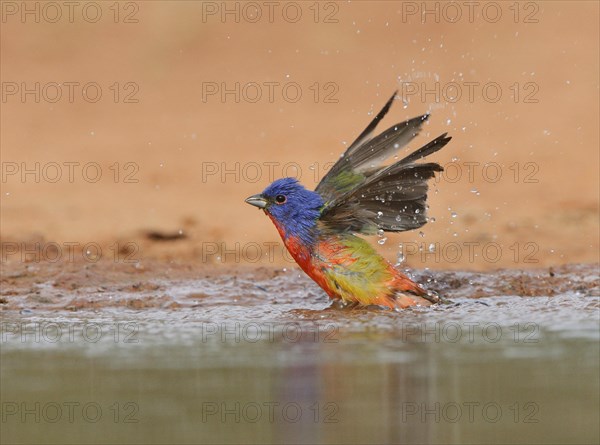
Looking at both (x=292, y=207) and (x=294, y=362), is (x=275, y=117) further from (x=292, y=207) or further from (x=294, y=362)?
(x=294, y=362)

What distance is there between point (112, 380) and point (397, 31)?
35.4 ft

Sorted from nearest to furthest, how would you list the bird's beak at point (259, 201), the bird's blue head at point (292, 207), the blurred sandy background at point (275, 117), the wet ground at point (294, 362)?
the wet ground at point (294, 362), the bird's blue head at point (292, 207), the bird's beak at point (259, 201), the blurred sandy background at point (275, 117)

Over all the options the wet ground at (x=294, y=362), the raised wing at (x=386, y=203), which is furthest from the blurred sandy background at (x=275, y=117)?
the raised wing at (x=386, y=203)

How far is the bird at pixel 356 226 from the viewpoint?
7.87 m

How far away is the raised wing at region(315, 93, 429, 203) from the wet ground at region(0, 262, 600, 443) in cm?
81

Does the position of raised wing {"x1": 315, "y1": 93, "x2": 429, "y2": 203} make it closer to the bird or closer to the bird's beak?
the bird

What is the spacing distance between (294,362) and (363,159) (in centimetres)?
296

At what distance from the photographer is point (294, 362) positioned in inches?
241

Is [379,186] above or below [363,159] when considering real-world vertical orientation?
below

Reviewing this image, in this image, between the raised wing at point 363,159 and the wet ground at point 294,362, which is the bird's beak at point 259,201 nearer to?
the raised wing at point 363,159

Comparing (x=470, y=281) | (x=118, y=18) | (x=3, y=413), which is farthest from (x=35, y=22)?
(x=3, y=413)

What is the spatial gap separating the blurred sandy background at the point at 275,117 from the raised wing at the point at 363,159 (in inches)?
85.2

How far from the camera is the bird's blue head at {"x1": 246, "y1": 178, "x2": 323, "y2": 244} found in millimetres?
8078

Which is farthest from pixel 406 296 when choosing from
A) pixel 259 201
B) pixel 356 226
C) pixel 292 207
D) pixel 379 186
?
pixel 259 201
